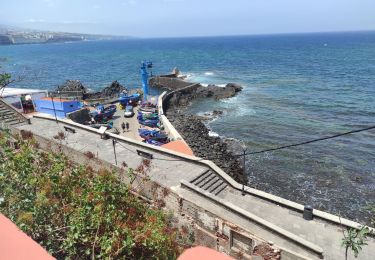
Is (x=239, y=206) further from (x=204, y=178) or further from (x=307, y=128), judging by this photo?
(x=307, y=128)

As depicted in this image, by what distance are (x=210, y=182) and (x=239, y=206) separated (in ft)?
7.62

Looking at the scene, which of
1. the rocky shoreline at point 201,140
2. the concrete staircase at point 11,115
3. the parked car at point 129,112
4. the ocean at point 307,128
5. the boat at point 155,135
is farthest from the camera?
the parked car at point 129,112

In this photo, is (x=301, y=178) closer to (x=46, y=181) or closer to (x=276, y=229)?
(x=276, y=229)

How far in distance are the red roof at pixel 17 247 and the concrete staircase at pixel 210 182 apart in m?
12.8

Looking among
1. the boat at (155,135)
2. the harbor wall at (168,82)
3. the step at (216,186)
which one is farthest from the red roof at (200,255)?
the harbor wall at (168,82)

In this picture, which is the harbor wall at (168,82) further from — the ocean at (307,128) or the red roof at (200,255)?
→ the red roof at (200,255)

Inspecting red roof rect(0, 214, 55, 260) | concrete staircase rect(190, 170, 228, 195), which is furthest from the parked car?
red roof rect(0, 214, 55, 260)

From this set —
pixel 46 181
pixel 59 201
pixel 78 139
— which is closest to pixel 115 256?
pixel 59 201

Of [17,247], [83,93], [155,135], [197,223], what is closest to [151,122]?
[155,135]

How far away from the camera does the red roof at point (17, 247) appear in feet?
13.6

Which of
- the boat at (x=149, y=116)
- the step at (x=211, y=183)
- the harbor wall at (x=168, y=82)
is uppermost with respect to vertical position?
the step at (x=211, y=183)

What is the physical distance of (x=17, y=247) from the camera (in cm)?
432

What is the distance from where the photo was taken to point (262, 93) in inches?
2237

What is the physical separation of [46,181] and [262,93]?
50963 millimetres
